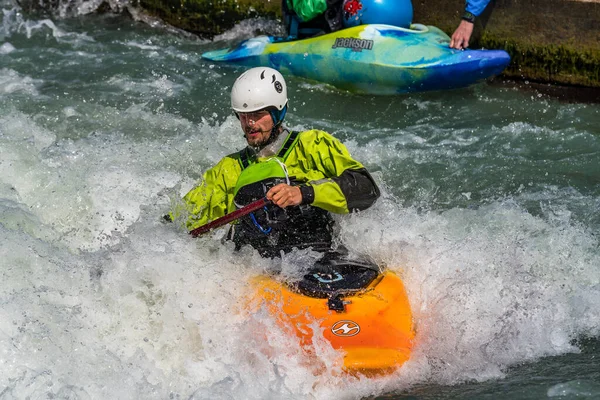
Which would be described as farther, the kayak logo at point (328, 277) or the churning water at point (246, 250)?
the kayak logo at point (328, 277)

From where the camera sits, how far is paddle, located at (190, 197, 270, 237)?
14.1 feet

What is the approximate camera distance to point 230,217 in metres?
4.44

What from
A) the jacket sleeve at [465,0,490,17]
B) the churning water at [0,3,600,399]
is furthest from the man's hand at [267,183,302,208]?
the jacket sleeve at [465,0,490,17]

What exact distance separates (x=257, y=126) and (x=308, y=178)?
385 mm

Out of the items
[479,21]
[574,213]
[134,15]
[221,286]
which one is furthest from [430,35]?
[221,286]

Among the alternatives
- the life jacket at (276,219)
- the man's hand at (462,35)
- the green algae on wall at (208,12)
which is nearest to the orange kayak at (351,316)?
the life jacket at (276,219)

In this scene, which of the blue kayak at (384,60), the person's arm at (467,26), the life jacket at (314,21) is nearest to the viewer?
the blue kayak at (384,60)

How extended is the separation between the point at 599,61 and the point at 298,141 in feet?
14.3

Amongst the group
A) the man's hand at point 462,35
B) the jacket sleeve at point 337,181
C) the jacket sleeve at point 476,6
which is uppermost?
the jacket sleeve at point 337,181

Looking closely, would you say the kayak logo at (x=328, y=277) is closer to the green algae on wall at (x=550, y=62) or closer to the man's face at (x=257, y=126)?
the man's face at (x=257, y=126)

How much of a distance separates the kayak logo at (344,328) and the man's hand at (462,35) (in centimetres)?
446

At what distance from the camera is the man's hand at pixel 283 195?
13.9 feet

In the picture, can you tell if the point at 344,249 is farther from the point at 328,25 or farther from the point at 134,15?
the point at 134,15

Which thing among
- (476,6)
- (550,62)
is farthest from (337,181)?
(550,62)
